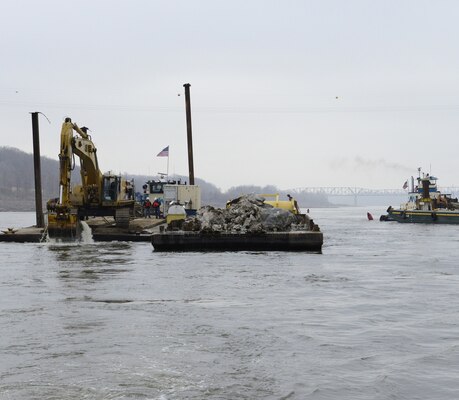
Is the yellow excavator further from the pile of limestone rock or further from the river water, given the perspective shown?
the river water

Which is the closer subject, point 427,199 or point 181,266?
point 181,266

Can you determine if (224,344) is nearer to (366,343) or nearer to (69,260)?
(366,343)

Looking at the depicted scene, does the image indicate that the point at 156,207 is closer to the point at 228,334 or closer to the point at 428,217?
the point at 428,217

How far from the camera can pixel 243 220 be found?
32875mm

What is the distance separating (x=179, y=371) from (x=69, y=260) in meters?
19.1

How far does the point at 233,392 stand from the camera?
836 cm

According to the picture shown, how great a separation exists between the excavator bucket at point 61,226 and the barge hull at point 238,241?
5901 mm

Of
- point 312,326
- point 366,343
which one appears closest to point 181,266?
point 312,326

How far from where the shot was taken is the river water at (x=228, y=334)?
8672 millimetres

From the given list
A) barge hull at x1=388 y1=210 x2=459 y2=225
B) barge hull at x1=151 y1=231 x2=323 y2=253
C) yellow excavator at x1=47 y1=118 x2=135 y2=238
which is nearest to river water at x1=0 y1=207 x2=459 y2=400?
barge hull at x1=151 y1=231 x2=323 y2=253

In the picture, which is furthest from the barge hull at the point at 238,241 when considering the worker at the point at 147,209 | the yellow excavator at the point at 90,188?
the worker at the point at 147,209

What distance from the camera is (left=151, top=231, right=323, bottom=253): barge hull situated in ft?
103

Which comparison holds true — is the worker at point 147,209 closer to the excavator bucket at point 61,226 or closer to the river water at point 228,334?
the excavator bucket at point 61,226

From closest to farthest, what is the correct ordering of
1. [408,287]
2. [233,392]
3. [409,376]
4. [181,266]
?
1. [233,392]
2. [409,376]
3. [408,287]
4. [181,266]
